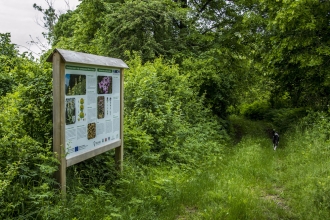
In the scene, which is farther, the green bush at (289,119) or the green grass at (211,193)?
the green bush at (289,119)

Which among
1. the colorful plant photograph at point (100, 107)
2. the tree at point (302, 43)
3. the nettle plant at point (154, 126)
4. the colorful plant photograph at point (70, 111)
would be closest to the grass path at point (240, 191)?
the nettle plant at point (154, 126)

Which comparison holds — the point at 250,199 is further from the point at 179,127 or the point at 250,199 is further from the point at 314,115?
the point at 314,115

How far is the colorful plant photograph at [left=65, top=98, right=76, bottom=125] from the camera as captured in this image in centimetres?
432

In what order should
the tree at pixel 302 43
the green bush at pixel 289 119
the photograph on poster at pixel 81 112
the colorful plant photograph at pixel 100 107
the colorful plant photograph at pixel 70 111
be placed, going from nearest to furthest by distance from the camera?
1. the colorful plant photograph at pixel 70 111
2. the photograph on poster at pixel 81 112
3. the colorful plant photograph at pixel 100 107
4. the tree at pixel 302 43
5. the green bush at pixel 289 119

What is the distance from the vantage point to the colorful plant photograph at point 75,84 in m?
4.34

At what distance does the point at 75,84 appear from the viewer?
14.8ft

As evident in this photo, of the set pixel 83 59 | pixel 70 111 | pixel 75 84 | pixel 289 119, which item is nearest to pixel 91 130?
pixel 70 111

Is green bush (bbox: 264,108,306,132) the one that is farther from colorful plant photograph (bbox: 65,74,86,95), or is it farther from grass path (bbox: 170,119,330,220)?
colorful plant photograph (bbox: 65,74,86,95)

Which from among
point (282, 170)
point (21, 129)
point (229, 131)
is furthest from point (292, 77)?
point (21, 129)

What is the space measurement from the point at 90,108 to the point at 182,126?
476 centimetres

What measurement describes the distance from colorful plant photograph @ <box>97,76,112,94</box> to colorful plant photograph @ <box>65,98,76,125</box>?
2.53ft

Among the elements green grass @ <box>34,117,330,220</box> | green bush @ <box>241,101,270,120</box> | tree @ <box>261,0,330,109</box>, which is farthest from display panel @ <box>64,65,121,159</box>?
green bush @ <box>241,101,270,120</box>

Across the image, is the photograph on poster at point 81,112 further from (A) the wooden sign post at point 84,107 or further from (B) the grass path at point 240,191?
(B) the grass path at point 240,191

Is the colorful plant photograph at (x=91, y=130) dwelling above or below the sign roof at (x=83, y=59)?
below
